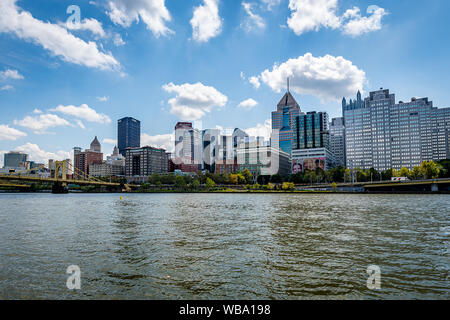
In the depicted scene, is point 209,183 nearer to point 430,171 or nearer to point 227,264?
point 430,171

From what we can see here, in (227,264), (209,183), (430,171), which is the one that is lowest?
(209,183)

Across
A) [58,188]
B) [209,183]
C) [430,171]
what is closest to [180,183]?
[209,183]

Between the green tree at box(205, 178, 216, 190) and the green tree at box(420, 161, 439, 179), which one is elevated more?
the green tree at box(420, 161, 439, 179)

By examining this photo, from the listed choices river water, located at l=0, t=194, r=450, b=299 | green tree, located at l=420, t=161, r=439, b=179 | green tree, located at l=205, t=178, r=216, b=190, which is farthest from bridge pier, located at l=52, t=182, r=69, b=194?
green tree, located at l=420, t=161, r=439, b=179

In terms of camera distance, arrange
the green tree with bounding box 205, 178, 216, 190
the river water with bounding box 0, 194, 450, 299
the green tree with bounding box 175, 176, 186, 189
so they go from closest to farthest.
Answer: the river water with bounding box 0, 194, 450, 299 < the green tree with bounding box 175, 176, 186, 189 < the green tree with bounding box 205, 178, 216, 190

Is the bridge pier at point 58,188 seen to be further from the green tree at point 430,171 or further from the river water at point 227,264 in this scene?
the green tree at point 430,171

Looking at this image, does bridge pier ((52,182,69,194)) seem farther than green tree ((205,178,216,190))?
No

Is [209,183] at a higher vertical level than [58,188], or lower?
higher

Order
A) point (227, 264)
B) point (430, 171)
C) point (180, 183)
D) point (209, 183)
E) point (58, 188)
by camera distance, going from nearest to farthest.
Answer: point (227, 264) < point (430, 171) < point (58, 188) < point (209, 183) < point (180, 183)

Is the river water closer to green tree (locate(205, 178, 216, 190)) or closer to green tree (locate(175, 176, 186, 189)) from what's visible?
green tree (locate(175, 176, 186, 189))

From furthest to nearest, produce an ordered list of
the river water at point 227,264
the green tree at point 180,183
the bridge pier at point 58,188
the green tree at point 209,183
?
the green tree at point 209,183, the green tree at point 180,183, the bridge pier at point 58,188, the river water at point 227,264

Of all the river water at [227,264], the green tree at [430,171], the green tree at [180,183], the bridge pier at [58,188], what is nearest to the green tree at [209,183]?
the green tree at [180,183]

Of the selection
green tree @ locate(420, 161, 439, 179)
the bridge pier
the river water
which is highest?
green tree @ locate(420, 161, 439, 179)
